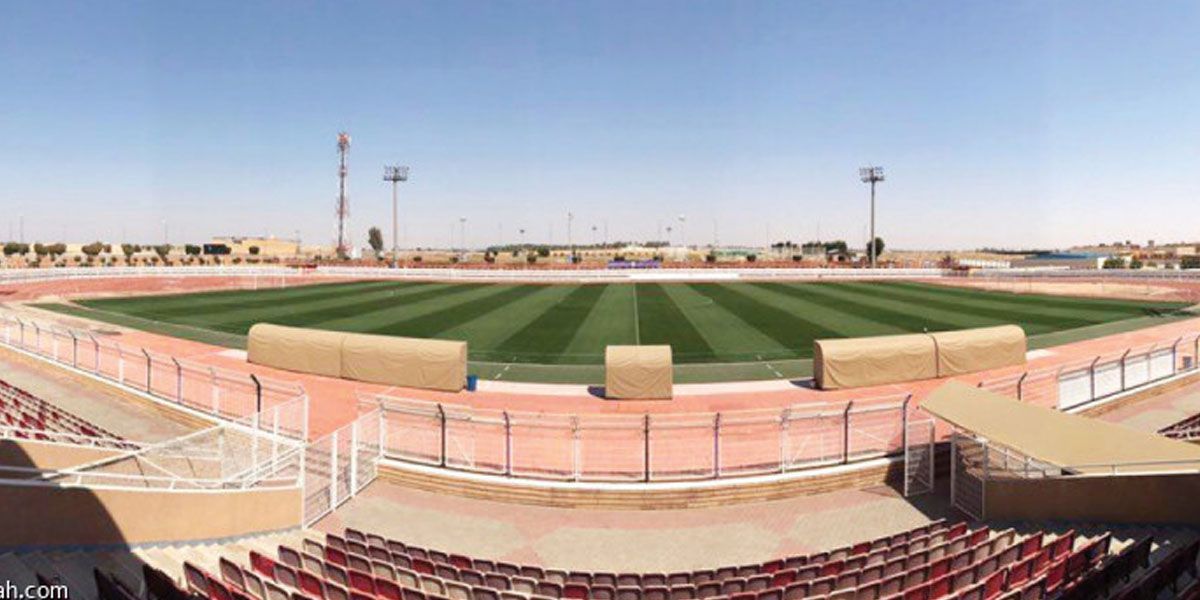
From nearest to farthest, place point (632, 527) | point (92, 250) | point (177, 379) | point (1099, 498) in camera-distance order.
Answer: point (1099, 498)
point (632, 527)
point (177, 379)
point (92, 250)

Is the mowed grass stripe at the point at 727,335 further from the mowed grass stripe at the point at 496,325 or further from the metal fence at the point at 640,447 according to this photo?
the metal fence at the point at 640,447

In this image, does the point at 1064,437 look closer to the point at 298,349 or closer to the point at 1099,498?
the point at 1099,498

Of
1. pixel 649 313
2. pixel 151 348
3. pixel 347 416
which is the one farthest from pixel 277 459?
pixel 649 313

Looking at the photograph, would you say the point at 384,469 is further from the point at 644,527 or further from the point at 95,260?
the point at 95,260

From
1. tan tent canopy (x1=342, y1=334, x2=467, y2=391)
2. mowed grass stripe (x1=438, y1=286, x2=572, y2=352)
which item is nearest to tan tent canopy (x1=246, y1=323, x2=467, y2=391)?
tan tent canopy (x1=342, y1=334, x2=467, y2=391)

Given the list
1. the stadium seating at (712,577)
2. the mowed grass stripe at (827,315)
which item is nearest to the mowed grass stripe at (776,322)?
the mowed grass stripe at (827,315)

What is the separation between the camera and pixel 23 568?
894cm

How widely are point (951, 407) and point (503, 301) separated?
41253mm

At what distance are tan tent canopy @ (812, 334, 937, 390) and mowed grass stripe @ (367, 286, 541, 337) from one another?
21024 millimetres

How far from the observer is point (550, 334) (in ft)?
113

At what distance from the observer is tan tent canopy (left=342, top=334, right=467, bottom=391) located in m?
22.1

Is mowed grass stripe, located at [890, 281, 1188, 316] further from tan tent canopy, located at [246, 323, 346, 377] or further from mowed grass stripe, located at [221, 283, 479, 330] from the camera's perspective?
tan tent canopy, located at [246, 323, 346, 377]

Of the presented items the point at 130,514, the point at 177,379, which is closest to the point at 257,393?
the point at 130,514

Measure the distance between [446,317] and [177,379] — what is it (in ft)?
66.0
